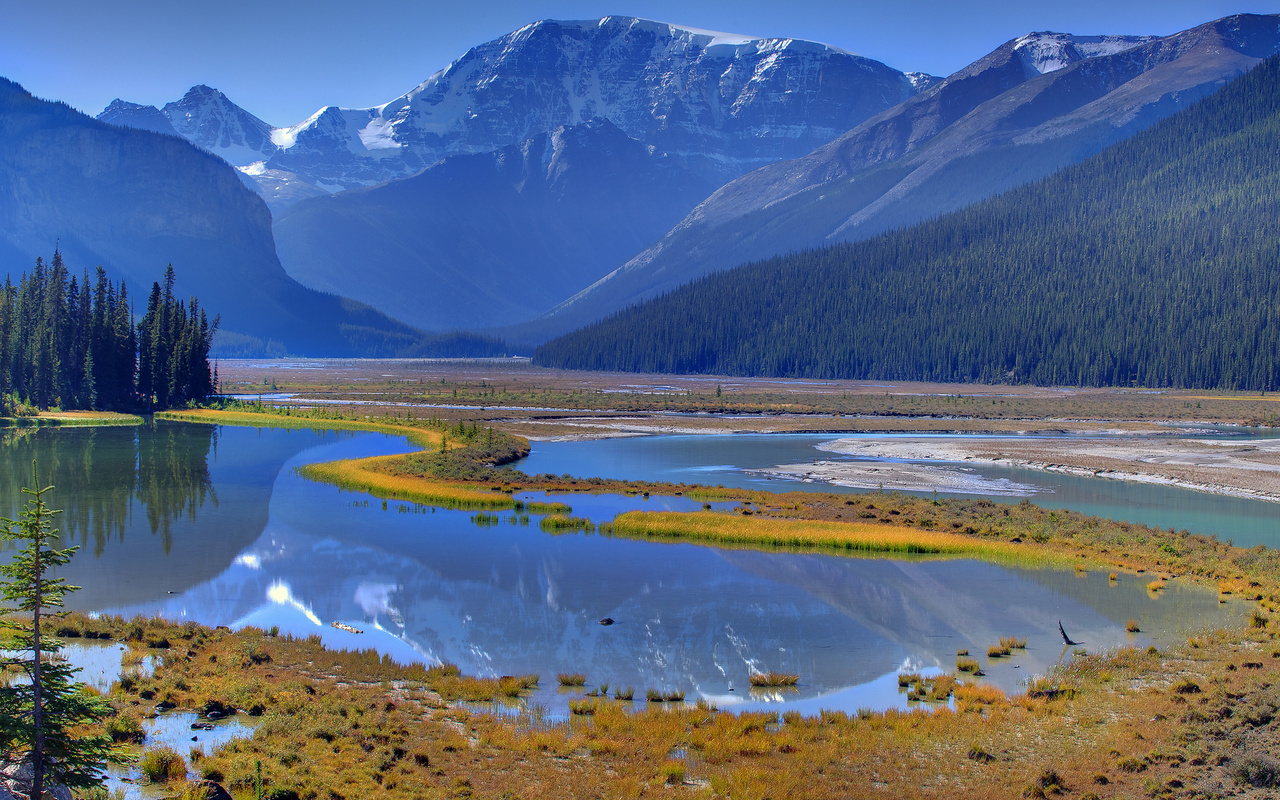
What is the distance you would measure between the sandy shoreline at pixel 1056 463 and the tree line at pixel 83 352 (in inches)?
2982

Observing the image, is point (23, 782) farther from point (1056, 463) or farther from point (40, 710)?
point (1056, 463)

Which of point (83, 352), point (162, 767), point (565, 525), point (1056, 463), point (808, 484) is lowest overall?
point (565, 525)

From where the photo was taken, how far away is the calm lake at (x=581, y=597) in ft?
71.2

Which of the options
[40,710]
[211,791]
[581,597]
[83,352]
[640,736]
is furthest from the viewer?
[83,352]

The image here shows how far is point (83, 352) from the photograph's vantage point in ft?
320

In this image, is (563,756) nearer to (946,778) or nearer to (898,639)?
(946,778)

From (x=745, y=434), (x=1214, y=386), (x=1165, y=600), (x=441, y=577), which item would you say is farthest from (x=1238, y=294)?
(x=441, y=577)

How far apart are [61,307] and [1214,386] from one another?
171 meters

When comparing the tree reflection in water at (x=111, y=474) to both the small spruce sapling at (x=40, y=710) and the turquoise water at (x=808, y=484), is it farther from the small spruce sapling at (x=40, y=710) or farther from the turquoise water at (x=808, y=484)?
the small spruce sapling at (x=40, y=710)

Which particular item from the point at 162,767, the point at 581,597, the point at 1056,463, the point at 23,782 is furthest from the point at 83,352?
the point at 23,782

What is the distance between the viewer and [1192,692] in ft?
60.1

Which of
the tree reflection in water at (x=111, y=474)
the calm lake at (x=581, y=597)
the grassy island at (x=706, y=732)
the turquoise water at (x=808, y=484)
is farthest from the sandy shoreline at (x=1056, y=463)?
the tree reflection in water at (x=111, y=474)

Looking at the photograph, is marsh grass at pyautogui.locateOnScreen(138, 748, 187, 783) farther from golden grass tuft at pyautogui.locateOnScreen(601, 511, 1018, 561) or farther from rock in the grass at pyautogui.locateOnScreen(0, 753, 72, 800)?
golden grass tuft at pyautogui.locateOnScreen(601, 511, 1018, 561)

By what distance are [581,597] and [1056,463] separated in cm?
4602
